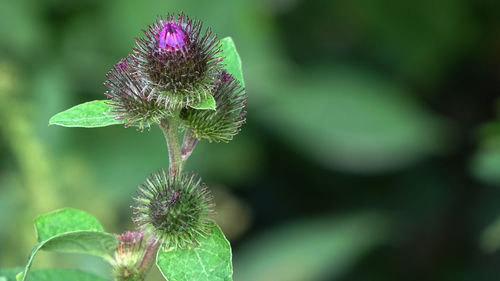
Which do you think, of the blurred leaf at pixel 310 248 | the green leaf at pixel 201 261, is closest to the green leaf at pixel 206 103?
the green leaf at pixel 201 261

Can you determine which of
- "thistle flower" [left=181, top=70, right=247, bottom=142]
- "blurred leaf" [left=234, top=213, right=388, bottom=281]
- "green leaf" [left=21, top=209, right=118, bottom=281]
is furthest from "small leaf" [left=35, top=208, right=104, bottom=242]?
"blurred leaf" [left=234, top=213, right=388, bottom=281]

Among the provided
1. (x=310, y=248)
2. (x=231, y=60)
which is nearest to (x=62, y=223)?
(x=231, y=60)

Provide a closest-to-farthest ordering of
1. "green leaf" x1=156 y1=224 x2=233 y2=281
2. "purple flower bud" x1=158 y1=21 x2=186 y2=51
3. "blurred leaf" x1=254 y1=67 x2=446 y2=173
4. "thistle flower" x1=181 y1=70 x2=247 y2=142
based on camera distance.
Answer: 1. "green leaf" x1=156 y1=224 x2=233 y2=281
2. "purple flower bud" x1=158 y1=21 x2=186 y2=51
3. "thistle flower" x1=181 y1=70 x2=247 y2=142
4. "blurred leaf" x1=254 y1=67 x2=446 y2=173

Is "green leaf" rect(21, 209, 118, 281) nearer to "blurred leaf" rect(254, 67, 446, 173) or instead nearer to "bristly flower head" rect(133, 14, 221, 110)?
"bristly flower head" rect(133, 14, 221, 110)

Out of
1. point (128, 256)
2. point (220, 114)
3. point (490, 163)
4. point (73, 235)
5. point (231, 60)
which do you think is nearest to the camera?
point (73, 235)

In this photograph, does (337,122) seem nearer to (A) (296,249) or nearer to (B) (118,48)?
(A) (296,249)

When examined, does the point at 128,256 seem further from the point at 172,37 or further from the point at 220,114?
the point at 172,37
